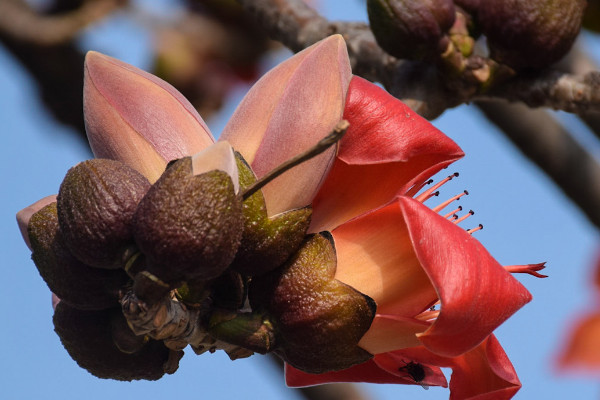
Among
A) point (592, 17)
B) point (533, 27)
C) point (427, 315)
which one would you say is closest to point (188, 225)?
point (427, 315)

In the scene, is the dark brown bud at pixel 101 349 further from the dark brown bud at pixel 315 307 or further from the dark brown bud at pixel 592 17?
the dark brown bud at pixel 592 17

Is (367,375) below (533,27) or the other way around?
below

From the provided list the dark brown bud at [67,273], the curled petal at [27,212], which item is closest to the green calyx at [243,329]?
the dark brown bud at [67,273]

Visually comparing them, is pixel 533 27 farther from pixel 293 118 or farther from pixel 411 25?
pixel 293 118

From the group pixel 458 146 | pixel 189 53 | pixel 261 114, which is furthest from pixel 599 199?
pixel 189 53

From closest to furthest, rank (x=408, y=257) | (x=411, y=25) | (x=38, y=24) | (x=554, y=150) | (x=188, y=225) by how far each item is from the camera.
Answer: (x=188, y=225), (x=408, y=257), (x=411, y=25), (x=554, y=150), (x=38, y=24)

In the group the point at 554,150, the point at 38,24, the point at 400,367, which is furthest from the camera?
the point at 38,24
